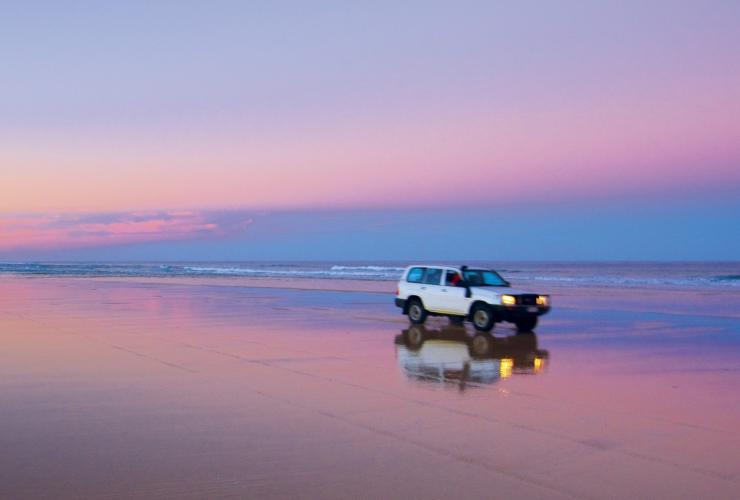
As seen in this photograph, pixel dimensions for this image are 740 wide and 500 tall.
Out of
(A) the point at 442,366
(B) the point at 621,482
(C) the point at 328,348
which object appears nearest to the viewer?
(B) the point at 621,482

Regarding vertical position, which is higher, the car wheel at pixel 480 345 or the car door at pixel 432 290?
the car door at pixel 432 290

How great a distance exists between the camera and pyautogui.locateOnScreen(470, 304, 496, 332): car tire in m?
19.9

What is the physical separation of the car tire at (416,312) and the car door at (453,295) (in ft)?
2.73

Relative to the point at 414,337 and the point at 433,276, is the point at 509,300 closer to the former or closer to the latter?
the point at 433,276

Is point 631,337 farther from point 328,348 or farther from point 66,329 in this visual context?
point 66,329

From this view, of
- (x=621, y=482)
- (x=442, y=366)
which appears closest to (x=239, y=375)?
(x=442, y=366)

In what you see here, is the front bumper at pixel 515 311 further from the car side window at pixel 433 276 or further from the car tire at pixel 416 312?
the car tire at pixel 416 312

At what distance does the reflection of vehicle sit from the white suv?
758mm

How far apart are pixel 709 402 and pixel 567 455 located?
3836 mm

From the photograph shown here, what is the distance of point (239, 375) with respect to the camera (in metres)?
11.8

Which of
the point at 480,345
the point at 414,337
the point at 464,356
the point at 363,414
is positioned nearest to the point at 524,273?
the point at 414,337

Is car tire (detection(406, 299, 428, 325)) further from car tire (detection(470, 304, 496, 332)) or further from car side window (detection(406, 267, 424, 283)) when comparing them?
car tire (detection(470, 304, 496, 332))

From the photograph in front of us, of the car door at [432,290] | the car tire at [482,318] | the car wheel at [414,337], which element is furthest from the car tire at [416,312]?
the car tire at [482,318]

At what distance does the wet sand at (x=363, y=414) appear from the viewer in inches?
255
